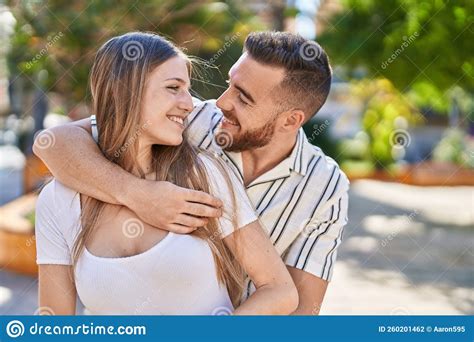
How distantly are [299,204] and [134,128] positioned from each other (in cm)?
45

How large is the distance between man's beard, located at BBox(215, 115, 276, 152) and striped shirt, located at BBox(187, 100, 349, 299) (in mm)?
18

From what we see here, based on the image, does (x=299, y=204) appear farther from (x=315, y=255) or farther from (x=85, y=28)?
(x=85, y=28)

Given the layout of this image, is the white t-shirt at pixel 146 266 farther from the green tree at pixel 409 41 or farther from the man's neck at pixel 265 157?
the green tree at pixel 409 41

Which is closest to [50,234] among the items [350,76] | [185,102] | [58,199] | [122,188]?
[58,199]

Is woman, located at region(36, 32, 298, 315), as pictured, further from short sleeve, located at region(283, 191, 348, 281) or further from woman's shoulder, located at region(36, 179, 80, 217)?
short sleeve, located at region(283, 191, 348, 281)

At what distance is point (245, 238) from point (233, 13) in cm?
569

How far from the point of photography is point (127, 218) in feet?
5.41

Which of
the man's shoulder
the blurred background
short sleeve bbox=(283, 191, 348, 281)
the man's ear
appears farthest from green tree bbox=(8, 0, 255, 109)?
short sleeve bbox=(283, 191, 348, 281)

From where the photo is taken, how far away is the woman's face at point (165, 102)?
1.63 m

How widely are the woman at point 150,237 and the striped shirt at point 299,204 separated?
7.6 inches

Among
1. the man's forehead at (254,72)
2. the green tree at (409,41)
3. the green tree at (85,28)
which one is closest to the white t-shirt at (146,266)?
the man's forehead at (254,72)

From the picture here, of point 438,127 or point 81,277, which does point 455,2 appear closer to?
point 81,277

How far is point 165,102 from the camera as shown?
1.63m
